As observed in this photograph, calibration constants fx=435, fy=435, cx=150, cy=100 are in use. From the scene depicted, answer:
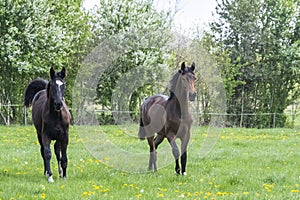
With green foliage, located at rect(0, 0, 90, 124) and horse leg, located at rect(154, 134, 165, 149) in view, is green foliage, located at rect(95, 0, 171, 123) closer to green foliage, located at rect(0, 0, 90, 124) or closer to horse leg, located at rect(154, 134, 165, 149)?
horse leg, located at rect(154, 134, 165, 149)

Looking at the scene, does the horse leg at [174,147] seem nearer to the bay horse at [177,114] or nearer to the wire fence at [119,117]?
the bay horse at [177,114]

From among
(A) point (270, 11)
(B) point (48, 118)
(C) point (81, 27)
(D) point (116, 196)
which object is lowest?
(D) point (116, 196)

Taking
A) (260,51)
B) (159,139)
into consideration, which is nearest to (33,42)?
(159,139)

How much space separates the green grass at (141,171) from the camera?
6.88 m

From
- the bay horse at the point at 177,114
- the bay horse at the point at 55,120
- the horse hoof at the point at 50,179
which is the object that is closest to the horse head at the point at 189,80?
the bay horse at the point at 177,114

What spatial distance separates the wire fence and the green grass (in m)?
0.44

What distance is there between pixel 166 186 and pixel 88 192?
144 cm

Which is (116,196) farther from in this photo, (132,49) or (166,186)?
(132,49)

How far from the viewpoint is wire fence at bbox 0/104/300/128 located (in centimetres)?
1306

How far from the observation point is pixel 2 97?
69.6ft

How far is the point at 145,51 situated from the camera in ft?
47.0

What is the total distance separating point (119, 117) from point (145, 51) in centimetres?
273

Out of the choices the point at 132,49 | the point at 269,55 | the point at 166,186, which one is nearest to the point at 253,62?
the point at 269,55

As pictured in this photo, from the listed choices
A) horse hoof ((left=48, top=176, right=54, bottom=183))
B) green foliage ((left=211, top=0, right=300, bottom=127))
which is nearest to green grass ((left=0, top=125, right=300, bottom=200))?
horse hoof ((left=48, top=176, right=54, bottom=183))
